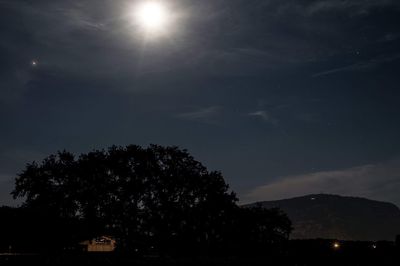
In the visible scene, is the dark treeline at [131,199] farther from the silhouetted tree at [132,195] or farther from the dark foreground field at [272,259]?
the dark foreground field at [272,259]

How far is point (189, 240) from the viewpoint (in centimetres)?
6097

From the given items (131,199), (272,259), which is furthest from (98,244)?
(272,259)

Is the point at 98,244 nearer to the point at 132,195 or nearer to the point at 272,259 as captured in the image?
the point at 132,195

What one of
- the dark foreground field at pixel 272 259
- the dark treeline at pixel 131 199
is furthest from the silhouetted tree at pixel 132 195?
the dark foreground field at pixel 272 259

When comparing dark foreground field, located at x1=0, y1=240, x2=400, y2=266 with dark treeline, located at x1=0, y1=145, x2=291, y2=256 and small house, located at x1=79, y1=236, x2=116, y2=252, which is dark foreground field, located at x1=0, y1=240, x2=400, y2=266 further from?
small house, located at x1=79, y1=236, x2=116, y2=252

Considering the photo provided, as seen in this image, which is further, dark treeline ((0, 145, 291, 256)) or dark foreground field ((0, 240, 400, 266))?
dark treeline ((0, 145, 291, 256))

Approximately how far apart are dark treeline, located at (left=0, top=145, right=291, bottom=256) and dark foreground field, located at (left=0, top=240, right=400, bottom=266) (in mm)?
15781

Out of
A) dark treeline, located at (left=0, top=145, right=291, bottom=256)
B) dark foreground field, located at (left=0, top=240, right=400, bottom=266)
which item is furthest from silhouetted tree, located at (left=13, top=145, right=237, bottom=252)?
dark foreground field, located at (left=0, top=240, right=400, bottom=266)

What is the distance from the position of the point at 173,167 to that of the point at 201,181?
14.9ft

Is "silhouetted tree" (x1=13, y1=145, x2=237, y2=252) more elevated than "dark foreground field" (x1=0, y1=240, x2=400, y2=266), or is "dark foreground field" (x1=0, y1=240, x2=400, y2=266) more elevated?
"silhouetted tree" (x1=13, y1=145, x2=237, y2=252)

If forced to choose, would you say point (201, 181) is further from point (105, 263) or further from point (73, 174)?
point (105, 263)

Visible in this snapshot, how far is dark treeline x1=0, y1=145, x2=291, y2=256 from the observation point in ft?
197

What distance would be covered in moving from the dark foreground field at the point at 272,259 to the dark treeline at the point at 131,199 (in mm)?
15781

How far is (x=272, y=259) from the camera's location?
136 ft
